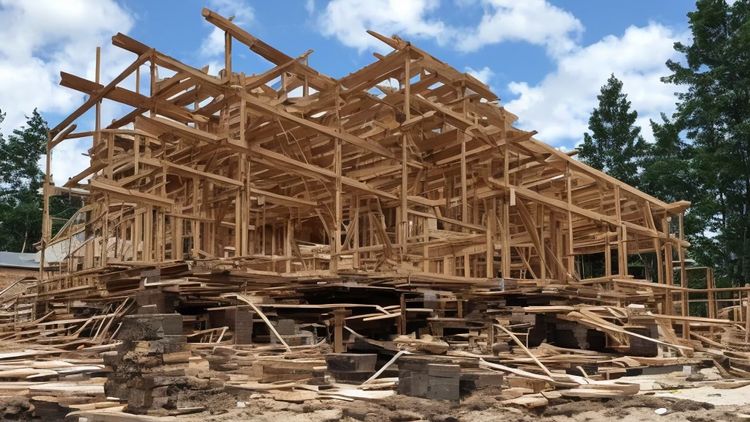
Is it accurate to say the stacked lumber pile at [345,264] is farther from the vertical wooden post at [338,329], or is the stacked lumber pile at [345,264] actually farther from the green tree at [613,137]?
the green tree at [613,137]

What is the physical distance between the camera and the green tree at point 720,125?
38188 mm

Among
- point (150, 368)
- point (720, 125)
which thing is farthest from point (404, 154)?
point (720, 125)

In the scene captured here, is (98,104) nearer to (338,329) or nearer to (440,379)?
(338,329)

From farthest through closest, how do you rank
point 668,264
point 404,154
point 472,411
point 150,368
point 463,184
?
point 668,264 < point 463,184 < point 404,154 < point 150,368 < point 472,411

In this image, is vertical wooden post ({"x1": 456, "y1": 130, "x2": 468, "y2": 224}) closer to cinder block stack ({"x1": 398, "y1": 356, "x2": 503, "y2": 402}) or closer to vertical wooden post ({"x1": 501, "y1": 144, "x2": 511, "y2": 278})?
vertical wooden post ({"x1": 501, "y1": 144, "x2": 511, "y2": 278})

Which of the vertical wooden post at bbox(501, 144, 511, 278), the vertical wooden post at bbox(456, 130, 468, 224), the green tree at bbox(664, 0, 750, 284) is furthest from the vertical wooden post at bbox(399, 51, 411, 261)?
the green tree at bbox(664, 0, 750, 284)

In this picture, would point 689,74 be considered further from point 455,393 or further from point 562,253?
point 455,393

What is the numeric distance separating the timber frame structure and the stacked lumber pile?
84 millimetres

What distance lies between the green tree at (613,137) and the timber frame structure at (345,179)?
18.2m

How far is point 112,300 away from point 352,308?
646cm

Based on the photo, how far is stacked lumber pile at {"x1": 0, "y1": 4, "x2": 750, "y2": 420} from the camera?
12.6 m

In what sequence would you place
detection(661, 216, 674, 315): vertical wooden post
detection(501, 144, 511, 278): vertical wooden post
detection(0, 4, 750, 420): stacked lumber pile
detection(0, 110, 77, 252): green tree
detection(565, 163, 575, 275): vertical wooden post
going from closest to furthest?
detection(0, 4, 750, 420): stacked lumber pile, detection(501, 144, 511, 278): vertical wooden post, detection(565, 163, 575, 275): vertical wooden post, detection(661, 216, 674, 315): vertical wooden post, detection(0, 110, 77, 252): green tree

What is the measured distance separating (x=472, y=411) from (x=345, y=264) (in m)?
12.1

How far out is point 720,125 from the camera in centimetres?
3984
